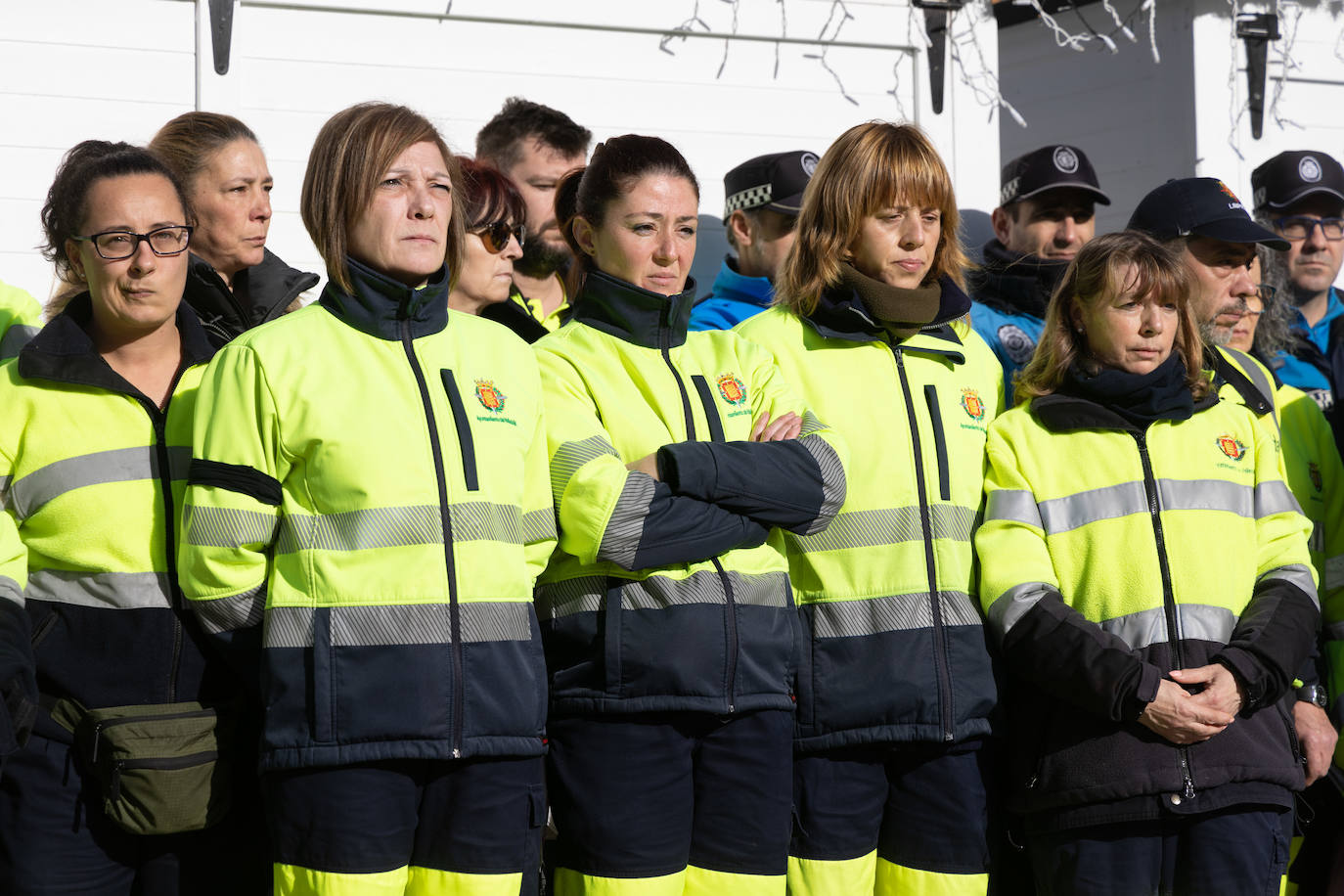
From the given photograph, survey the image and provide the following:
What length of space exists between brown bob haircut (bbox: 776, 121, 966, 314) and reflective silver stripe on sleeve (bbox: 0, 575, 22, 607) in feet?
6.65

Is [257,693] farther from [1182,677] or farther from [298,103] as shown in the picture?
[298,103]

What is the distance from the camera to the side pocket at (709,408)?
3.33m

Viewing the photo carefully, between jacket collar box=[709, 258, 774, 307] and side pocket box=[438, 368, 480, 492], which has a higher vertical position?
jacket collar box=[709, 258, 774, 307]

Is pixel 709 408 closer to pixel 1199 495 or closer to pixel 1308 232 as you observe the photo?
pixel 1199 495

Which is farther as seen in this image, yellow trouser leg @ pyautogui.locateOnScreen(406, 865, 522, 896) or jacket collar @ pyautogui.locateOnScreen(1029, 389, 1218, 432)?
jacket collar @ pyautogui.locateOnScreen(1029, 389, 1218, 432)

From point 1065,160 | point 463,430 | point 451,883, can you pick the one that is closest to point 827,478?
point 463,430

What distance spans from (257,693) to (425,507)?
57 centimetres

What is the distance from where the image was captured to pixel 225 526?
2803 mm

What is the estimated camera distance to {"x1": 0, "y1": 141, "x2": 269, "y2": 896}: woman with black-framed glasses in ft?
9.59

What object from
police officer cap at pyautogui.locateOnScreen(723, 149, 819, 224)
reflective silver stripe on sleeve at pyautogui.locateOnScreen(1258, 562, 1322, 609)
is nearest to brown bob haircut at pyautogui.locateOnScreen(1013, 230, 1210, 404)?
reflective silver stripe on sleeve at pyautogui.locateOnScreen(1258, 562, 1322, 609)

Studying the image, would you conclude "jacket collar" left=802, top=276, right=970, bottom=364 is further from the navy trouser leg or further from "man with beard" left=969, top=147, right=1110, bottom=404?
the navy trouser leg

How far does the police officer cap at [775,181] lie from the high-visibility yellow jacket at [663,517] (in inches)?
65.9

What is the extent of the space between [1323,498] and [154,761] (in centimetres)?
335

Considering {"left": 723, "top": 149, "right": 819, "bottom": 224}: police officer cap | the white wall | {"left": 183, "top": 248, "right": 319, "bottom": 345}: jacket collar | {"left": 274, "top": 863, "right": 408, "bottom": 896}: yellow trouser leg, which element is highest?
the white wall
